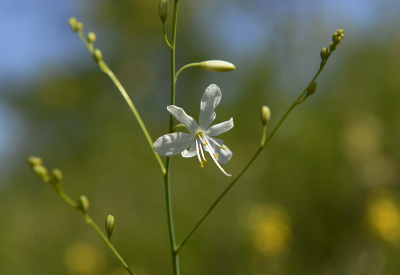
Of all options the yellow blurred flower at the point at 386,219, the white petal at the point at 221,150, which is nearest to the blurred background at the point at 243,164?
the yellow blurred flower at the point at 386,219

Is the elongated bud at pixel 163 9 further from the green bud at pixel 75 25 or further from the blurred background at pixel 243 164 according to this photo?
the blurred background at pixel 243 164

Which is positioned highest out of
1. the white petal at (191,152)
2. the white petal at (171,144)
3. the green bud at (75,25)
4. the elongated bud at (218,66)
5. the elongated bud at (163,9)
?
the elongated bud at (163,9)

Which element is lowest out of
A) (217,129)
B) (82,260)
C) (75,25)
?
(82,260)

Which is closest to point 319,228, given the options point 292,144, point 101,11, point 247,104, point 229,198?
point 229,198

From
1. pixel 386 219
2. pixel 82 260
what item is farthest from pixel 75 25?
pixel 386 219

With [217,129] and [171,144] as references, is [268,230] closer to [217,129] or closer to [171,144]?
[217,129]

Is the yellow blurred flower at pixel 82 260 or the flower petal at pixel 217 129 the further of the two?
the yellow blurred flower at pixel 82 260

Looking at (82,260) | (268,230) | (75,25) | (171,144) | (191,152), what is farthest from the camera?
(82,260)
